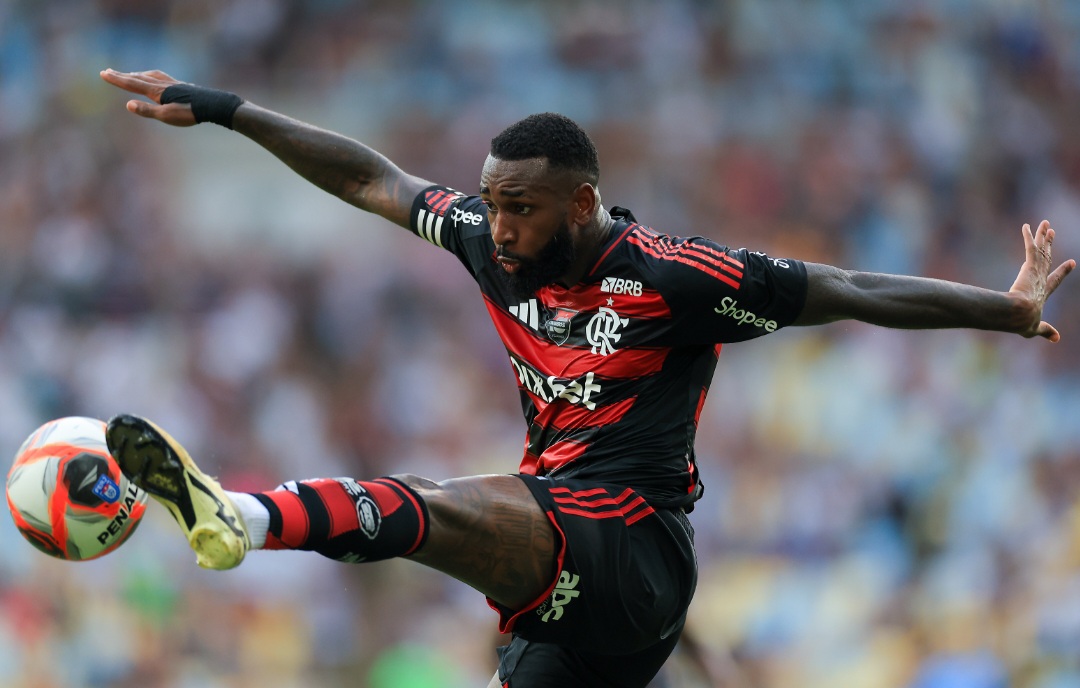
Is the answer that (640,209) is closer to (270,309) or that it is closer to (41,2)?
(270,309)

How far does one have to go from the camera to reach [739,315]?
177 inches

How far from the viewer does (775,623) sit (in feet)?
30.7

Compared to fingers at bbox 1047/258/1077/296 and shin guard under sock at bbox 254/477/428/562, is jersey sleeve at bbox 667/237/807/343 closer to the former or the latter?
fingers at bbox 1047/258/1077/296

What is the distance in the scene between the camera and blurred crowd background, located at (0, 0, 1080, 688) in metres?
9.27

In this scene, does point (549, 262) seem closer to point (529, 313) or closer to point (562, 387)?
point (529, 313)

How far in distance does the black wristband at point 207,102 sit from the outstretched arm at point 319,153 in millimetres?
23

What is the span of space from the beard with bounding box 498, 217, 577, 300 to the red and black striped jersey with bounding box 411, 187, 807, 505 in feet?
0.32

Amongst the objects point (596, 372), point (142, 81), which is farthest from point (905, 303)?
point (142, 81)

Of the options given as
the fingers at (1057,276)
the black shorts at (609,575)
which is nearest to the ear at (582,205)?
→ the black shorts at (609,575)

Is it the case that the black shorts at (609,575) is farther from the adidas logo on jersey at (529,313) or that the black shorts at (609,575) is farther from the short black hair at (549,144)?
the short black hair at (549,144)

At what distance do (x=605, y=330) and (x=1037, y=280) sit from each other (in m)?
1.57

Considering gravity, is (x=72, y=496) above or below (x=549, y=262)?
below

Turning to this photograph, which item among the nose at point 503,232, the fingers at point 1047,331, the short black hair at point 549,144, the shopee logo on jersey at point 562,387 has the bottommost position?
the shopee logo on jersey at point 562,387

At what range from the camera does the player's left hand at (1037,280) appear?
15.4ft
